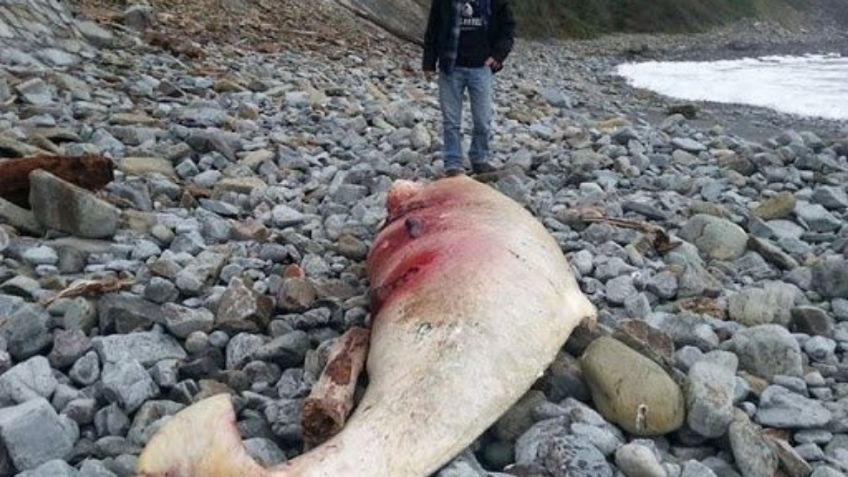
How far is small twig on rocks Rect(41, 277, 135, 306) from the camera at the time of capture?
377cm

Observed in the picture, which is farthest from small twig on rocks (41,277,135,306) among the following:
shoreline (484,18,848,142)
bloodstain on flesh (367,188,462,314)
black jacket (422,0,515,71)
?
shoreline (484,18,848,142)

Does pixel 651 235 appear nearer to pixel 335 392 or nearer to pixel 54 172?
pixel 335 392

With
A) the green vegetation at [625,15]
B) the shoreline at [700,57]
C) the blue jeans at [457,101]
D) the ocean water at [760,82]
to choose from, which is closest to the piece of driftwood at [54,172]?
the blue jeans at [457,101]

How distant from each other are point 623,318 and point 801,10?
65175mm

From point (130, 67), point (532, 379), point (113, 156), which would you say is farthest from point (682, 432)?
point (130, 67)

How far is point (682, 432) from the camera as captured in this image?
10.1 ft

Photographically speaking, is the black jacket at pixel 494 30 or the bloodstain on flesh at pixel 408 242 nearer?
the bloodstain on flesh at pixel 408 242

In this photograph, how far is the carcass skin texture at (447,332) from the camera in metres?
2.40

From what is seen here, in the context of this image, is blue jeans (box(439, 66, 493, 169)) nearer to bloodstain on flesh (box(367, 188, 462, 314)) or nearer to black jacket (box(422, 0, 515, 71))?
black jacket (box(422, 0, 515, 71))

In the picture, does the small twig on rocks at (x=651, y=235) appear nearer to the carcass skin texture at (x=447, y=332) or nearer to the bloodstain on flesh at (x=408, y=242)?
the carcass skin texture at (x=447, y=332)

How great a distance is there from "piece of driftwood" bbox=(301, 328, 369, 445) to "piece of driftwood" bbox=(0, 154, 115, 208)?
2710 millimetres

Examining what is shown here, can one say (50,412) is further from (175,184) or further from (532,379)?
(175,184)

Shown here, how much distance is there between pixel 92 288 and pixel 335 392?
1.64 m

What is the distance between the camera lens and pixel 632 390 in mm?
3084
